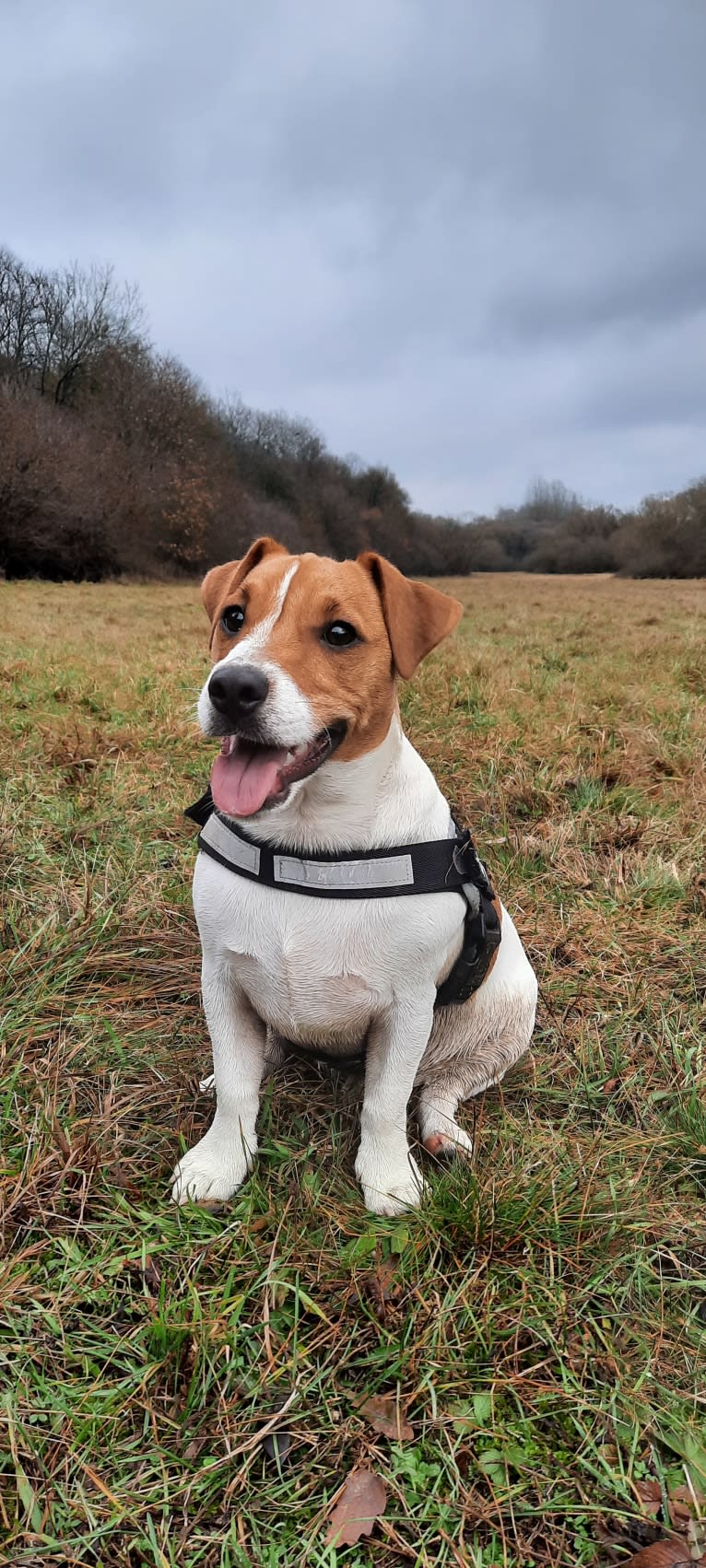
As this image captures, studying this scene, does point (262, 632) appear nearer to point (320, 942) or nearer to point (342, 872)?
point (342, 872)

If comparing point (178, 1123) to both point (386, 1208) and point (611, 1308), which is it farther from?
point (611, 1308)

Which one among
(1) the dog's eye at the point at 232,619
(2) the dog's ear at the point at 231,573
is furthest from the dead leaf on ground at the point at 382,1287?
(2) the dog's ear at the point at 231,573

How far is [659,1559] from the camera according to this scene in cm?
143

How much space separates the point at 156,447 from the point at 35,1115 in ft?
118

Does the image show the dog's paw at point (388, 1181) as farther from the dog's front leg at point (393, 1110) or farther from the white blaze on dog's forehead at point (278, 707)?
the white blaze on dog's forehead at point (278, 707)

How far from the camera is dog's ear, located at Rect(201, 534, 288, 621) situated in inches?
Answer: 98.0

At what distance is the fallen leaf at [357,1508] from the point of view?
146 centimetres

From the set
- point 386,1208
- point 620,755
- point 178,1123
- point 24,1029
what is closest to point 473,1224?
point 386,1208

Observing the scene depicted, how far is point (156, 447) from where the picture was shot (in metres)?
33.9

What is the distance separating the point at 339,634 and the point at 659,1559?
2028 millimetres

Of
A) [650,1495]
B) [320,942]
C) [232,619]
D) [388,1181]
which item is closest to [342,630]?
[232,619]

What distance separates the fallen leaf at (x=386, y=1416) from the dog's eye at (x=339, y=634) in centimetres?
175

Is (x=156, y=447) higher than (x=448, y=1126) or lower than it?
higher

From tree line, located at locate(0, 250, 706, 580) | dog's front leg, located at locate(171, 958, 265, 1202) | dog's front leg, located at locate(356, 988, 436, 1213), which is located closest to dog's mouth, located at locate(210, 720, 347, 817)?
dog's front leg, located at locate(171, 958, 265, 1202)
